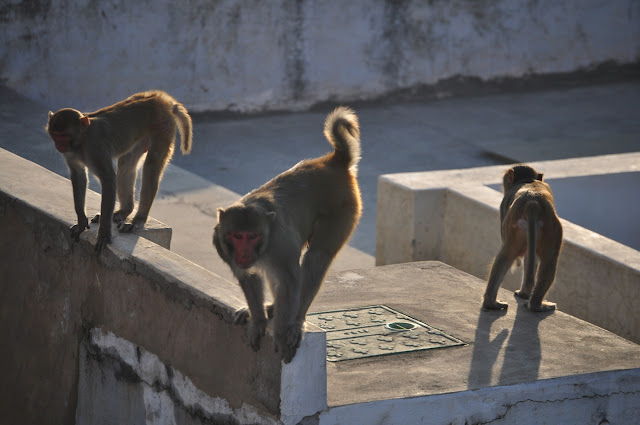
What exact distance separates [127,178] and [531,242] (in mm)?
2326

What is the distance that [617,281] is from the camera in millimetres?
6402

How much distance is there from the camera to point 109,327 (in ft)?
17.5

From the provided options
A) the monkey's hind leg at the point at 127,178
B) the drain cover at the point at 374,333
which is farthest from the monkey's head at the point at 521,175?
the monkey's hind leg at the point at 127,178

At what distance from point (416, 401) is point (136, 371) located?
146 cm

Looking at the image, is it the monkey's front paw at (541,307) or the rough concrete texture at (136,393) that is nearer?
the rough concrete texture at (136,393)

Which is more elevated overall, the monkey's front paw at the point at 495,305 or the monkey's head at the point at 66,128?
the monkey's head at the point at 66,128

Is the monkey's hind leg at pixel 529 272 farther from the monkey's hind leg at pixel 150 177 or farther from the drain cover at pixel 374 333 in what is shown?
the monkey's hind leg at pixel 150 177

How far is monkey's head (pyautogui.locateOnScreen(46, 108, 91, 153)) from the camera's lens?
524cm

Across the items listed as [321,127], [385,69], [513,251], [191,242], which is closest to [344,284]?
[513,251]

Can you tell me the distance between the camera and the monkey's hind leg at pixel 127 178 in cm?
579

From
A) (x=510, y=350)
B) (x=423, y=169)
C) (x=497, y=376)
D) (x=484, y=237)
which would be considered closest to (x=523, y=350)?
(x=510, y=350)

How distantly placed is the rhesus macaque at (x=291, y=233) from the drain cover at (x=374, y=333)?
83 centimetres

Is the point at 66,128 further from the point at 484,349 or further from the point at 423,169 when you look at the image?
the point at 423,169

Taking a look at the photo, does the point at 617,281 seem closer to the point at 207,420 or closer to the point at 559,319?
the point at 559,319
